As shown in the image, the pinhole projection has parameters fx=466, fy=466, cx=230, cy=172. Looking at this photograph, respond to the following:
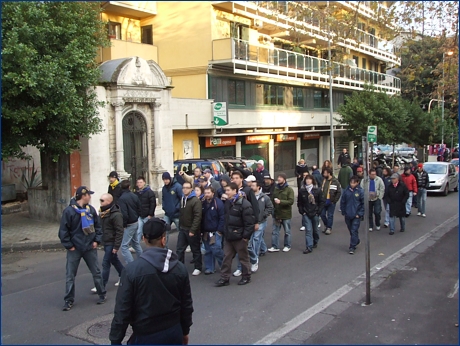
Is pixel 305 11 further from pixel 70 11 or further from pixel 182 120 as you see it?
pixel 182 120

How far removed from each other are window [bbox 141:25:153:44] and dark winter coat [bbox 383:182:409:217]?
1508 centimetres

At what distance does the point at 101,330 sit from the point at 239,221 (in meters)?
2.85

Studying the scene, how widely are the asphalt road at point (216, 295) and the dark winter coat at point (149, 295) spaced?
2397mm

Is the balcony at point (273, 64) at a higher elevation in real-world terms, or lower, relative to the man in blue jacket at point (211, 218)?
higher

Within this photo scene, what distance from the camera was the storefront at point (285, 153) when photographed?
2942 centimetres

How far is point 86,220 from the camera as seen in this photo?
7.11 meters

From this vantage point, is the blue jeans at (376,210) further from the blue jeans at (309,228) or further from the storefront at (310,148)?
the storefront at (310,148)

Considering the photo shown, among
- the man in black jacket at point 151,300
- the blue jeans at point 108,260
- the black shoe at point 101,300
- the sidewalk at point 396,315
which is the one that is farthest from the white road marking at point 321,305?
the blue jeans at point 108,260

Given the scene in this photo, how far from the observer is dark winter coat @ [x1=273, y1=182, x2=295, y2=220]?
1021 centimetres

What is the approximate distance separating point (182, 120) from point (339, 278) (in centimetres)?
1348

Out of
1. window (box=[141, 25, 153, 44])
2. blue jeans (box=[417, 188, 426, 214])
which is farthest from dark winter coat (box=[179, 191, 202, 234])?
window (box=[141, 25, 153, 44])

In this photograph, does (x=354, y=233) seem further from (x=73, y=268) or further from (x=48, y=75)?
(x=48, y=75)

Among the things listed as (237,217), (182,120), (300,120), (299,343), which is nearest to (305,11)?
(237,217)

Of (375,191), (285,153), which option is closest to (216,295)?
(375,191)
